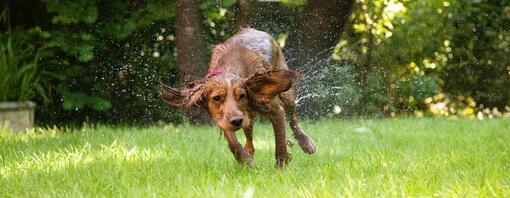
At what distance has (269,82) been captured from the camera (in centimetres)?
428

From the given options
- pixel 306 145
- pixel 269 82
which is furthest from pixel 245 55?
pixel 306 145

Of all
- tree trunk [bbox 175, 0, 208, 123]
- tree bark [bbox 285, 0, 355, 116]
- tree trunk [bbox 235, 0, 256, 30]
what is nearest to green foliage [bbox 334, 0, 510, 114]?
tree bark [bbox 285, 0, 355, 116]

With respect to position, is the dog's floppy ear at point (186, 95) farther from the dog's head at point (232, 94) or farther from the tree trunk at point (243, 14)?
the tree trunk at point (243, 14)

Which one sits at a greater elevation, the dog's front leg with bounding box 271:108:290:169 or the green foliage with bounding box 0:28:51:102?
the dog's front leg with bounding box 271:108:290:169

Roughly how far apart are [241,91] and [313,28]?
5.44 m

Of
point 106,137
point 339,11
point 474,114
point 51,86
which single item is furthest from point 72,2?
point 474,114

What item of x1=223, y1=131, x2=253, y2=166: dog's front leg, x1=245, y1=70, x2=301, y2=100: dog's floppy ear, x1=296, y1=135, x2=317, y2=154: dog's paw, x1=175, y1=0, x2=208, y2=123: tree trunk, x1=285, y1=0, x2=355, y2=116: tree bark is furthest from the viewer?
x1=285, y1=0, x2=355, y2=116: tree bark

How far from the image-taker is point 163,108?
9.56 m

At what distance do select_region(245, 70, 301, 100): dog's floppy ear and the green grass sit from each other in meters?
0.45

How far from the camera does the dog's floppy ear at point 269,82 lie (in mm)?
4238

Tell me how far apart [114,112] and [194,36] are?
1814mm

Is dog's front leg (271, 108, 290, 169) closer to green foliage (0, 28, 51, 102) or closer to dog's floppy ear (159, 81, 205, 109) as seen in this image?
dog's floppy ear (159, 81, 205, 109)

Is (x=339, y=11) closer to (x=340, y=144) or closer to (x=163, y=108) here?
(x=163, y=108)

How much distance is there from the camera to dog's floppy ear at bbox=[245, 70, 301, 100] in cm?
424
